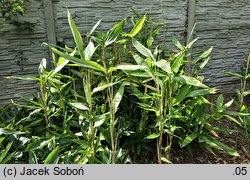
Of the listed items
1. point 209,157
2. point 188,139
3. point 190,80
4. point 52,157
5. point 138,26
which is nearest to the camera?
point 190,80

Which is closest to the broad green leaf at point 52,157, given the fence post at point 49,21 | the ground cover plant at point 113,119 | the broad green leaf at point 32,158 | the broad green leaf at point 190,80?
the ground cover plant at point 113,119

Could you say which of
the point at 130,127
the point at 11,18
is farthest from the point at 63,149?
the point at 11,18

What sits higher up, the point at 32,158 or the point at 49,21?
the point at 49,21

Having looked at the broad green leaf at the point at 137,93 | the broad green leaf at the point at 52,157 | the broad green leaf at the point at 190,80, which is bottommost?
the broad green leaf at the point at 52,157

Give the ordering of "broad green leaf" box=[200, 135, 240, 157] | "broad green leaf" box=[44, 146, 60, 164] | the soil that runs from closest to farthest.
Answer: "broad green leaf" box=[44, 146, 60, 164] < "broad green leaf" box=[200, 135, 240, 157] < the soil

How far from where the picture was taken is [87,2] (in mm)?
2717

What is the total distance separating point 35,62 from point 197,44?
5.69 feet

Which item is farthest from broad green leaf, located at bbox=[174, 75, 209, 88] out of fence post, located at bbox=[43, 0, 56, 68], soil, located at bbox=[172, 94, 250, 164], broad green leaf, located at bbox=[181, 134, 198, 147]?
fence post, located at bbox=[43, 0, 56, 68]

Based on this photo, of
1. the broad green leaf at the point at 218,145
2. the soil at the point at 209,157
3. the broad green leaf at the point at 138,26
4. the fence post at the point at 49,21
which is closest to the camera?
the broad green leaf at the point at 138,26

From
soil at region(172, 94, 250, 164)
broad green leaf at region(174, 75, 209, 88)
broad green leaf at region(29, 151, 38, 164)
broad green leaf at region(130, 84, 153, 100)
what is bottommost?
soil at region(172, 94, 250, 164)

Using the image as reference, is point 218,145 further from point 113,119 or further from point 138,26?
point 138,26

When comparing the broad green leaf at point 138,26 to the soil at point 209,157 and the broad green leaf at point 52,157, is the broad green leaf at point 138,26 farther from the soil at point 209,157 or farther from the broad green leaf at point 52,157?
the soil at point 209,157

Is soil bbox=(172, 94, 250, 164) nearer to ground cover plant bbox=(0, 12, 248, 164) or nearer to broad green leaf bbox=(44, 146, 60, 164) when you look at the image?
ground cover plant bbox=(0, 12, 248, 164)

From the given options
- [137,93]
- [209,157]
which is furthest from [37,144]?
[209,157]
